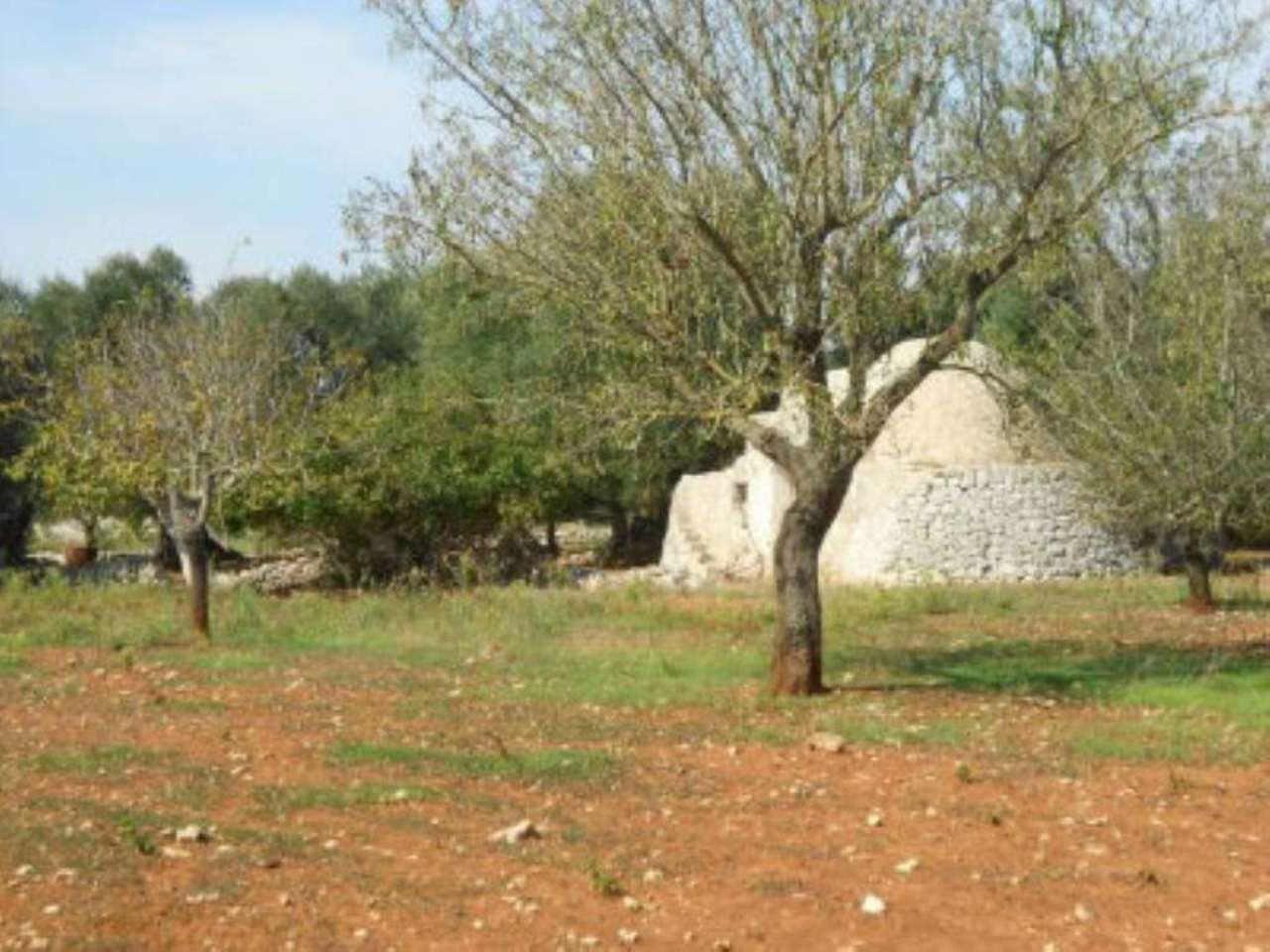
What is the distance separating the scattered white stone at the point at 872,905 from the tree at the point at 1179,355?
12.3 meters

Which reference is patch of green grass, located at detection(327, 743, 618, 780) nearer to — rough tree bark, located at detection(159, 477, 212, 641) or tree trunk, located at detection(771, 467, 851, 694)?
tree trunk, located at detection(771, 467, 851, 694)

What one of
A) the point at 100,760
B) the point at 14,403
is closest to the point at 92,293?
the point at 14,403

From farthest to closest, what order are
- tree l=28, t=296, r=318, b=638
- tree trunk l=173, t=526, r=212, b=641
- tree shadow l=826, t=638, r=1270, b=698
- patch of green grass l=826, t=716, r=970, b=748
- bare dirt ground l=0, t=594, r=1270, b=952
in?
1. tree l=28, t=296, r=318, b=638
2. tree trunk l=173, t=526, r=212, b=641
3. tree shadow l=826, t=638, r=1270, b=698
4. patch of green grass l=826, t=716, r=970, b=748
5. bare dirt ground l=0, t=594, r=1270, b=952

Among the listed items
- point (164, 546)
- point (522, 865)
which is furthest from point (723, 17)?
point (164, 546)

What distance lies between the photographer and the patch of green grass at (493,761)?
12773 mm

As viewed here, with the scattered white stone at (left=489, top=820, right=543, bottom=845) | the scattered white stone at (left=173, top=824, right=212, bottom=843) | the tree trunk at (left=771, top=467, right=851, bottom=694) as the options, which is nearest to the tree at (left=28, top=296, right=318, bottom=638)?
the tree trunk at (left=771, top=467, right=851, bottom=694)

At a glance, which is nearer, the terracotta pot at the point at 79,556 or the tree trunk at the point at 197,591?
the tree trunk at the point at 197,591

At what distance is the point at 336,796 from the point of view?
11852mm

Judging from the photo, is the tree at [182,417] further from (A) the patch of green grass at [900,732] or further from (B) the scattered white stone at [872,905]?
(B) the scattered white stone at [872,905]

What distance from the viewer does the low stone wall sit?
36250 mm

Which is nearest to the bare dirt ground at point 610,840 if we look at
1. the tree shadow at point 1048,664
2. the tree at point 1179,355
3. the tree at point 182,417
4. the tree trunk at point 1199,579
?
the tree shadow at point 1048,664

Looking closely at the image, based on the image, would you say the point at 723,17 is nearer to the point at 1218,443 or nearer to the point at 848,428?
the point at 848,428

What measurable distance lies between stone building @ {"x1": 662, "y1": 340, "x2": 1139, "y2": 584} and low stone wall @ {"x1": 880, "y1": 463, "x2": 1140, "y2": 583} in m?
0.02

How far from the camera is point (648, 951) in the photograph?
8750 mm
